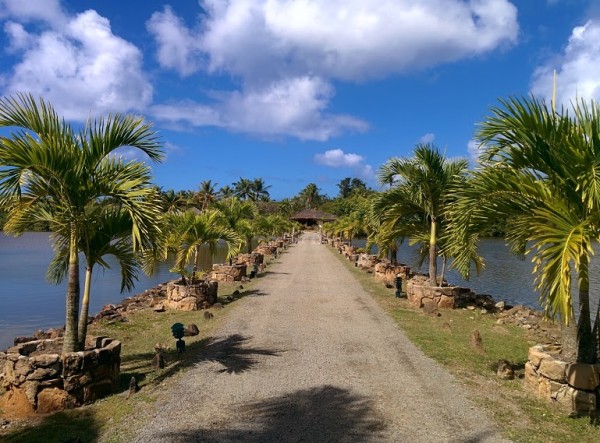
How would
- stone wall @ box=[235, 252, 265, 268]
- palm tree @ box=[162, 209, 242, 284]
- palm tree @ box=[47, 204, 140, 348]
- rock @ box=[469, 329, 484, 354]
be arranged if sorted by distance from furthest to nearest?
stone wall @ box=[235, 252, 265, 268] < palm tree @ box=[162, 209, 242, 284] < rock @ box=[469, 329, 484, 354] < palm tree @ box=[47, 204, 140, 348]

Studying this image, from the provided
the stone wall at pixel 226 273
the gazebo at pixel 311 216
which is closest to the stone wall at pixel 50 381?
the stone wall at pixel 226 273

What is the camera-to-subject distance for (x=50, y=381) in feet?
19.8

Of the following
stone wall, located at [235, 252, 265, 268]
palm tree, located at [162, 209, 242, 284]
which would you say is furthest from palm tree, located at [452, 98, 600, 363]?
stone wall, located at [235, 252, 265, 268]

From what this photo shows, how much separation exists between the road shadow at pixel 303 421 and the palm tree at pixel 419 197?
306 inches

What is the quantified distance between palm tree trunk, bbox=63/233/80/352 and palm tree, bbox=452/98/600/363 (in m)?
5.42

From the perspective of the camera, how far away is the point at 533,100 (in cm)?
618

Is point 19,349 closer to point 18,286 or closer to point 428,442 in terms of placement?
point 428,442

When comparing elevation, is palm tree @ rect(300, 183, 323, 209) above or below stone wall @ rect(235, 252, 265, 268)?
above

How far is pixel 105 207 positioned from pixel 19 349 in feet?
7.48

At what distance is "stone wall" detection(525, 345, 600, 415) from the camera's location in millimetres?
5969

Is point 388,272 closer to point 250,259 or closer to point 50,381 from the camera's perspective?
point 250,259

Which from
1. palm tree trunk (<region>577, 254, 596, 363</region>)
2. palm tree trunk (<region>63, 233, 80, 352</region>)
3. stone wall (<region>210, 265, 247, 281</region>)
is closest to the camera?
palm tree trunk (<region>577, 254, 596, 363</region>)

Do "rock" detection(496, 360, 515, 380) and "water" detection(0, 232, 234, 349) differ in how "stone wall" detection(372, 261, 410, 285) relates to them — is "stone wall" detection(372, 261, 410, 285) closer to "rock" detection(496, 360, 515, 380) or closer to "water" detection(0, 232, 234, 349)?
"water" detection(0, 232, 234, 349)

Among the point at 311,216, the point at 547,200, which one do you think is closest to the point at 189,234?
the point at 547,200
